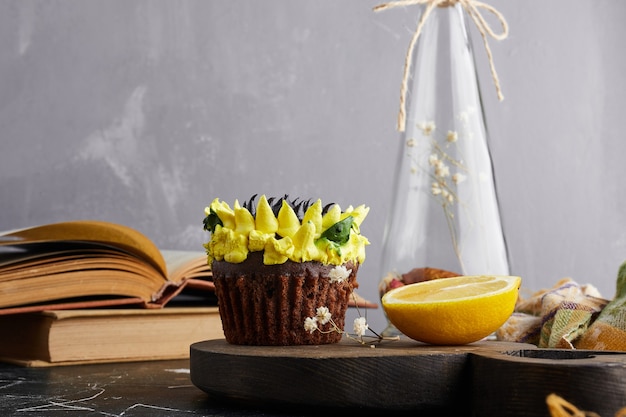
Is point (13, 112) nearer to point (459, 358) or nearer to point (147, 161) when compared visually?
point (147, 161)

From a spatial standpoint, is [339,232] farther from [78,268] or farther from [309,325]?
[78,268]

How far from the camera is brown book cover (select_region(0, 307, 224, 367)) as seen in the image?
110cm

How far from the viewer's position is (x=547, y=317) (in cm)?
103

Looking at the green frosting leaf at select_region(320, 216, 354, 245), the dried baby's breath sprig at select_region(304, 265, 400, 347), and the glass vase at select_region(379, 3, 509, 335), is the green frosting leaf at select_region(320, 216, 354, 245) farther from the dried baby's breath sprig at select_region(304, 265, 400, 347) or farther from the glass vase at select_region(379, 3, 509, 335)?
the glass vase at select_region(379, 3, 509, 335)

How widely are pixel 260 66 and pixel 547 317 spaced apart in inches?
A: 38.6

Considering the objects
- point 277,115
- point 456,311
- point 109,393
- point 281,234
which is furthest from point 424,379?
point 277,115

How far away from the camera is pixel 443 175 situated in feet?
3.83

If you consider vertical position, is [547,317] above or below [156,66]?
below

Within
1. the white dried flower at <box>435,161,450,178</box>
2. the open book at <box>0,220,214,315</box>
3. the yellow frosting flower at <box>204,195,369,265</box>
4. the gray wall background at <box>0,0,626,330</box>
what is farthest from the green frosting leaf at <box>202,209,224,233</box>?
the gray wall background at <box>0,0,626,330</box>

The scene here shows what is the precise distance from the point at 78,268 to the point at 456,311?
59 centimetres

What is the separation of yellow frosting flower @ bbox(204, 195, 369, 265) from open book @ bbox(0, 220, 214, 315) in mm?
328

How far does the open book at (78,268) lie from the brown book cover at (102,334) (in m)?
0.02

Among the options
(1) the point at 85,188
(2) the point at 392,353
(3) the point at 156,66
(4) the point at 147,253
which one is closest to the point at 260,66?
(3) the point at 156,66

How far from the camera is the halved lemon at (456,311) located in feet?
2.56
